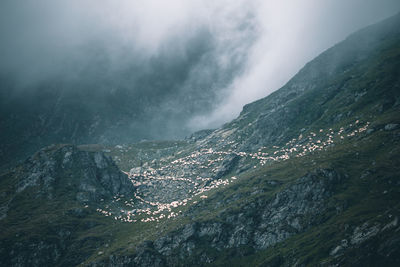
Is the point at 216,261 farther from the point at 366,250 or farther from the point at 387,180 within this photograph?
the point at 387,180

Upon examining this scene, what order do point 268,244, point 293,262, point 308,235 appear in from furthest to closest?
point 268,244, point 308,235, point 293,262

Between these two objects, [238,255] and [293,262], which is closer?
[293,262]

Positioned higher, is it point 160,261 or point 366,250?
point 160,261

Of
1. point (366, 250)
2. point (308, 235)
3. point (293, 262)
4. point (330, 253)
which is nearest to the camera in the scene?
point (366, 250)

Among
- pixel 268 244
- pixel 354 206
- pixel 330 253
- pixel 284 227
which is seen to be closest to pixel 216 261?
pixel 268 244

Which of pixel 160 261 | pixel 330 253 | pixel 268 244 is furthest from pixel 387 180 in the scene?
pixel 160 261

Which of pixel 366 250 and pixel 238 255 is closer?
pixel 366 250

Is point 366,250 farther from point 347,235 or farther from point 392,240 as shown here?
point 347,235

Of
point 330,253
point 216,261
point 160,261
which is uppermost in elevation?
point 160,261

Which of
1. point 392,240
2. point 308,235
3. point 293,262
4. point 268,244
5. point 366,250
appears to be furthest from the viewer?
point 268,244
